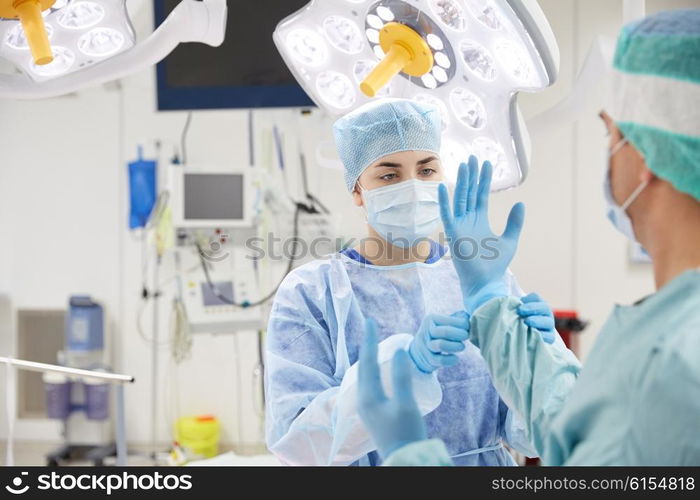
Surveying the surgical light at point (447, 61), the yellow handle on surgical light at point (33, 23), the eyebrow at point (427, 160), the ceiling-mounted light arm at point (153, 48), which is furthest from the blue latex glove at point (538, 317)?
the yellow handle on surgical light at point (33, 23)

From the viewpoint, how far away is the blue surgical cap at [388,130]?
1.50 meters

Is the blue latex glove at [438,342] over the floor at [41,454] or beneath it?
over

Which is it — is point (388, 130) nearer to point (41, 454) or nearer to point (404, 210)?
point (404, 210)

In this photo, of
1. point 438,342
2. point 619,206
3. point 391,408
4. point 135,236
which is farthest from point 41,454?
point 619,206

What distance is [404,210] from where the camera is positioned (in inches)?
60.1

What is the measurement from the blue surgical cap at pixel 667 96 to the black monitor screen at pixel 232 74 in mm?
2138

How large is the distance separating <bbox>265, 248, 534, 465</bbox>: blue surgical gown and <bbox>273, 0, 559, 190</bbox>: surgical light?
317mm

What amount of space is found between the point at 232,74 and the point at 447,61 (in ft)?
6.04

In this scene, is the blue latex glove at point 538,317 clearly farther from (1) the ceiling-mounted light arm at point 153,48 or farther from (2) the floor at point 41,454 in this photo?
(2) the floor at point 41,454

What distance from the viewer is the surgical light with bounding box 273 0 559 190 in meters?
1.21

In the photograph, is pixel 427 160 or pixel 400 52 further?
pixel 427 160

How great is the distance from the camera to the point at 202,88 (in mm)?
2988

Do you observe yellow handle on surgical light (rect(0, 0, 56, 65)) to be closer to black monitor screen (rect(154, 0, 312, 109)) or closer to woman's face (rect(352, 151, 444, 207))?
woman's face (rect(352, 151, 444, 207))
